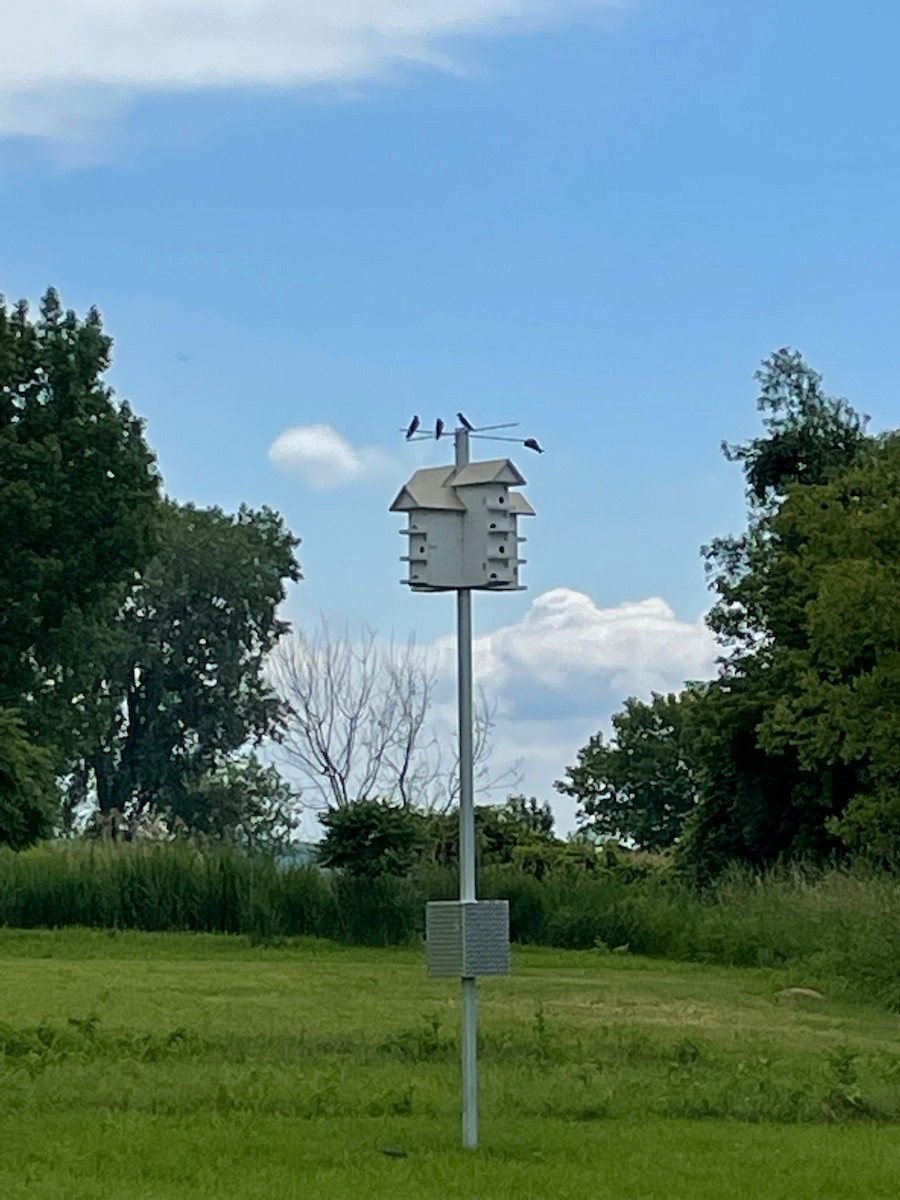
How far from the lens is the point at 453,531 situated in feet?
33.7

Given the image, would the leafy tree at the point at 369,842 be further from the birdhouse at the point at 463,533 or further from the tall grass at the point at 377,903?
the birdhouse at the point at 463,533

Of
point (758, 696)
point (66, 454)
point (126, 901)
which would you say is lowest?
point (126, 901)

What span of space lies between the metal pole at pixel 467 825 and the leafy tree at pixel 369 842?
1997cm

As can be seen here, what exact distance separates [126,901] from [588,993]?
1153 cm

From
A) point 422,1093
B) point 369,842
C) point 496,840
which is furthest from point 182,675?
point 422,1093

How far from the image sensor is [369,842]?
1196 inches

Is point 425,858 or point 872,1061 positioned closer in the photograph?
point 872,1061

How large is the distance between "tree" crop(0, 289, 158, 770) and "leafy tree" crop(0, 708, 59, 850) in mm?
21211

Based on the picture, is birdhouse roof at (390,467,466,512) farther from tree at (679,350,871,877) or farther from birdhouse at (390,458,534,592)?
tree at (679,350,871,877)

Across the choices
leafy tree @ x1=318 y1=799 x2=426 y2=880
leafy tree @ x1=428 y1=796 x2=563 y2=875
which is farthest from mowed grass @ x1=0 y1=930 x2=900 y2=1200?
leafy tree @ x1=428 y1=796 x2=563 y2=875

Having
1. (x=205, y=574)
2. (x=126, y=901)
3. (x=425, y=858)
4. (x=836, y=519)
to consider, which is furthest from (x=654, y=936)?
(x=205, y=574)

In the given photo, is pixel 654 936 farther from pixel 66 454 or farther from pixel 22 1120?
pixel 66 454

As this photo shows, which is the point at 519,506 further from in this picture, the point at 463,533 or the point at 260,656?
the point at 260,656

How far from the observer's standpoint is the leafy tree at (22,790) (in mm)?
24922
